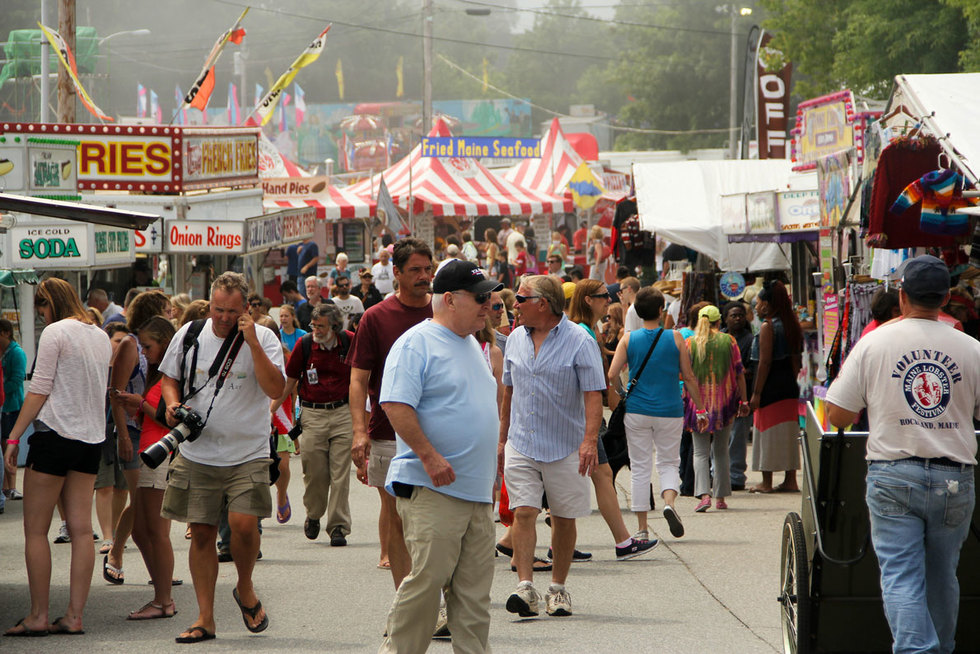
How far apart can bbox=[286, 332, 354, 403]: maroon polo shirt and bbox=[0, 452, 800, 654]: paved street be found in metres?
1.09

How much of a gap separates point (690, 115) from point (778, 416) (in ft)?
215

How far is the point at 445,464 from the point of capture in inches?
→ 188

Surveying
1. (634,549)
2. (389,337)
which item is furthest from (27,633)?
(634,549)

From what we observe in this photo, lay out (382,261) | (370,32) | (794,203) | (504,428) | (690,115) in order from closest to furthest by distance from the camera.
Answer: (504,428), (794,203), (382,261), (690,115), (370,32)

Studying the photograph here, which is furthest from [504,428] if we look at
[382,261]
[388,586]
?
[382,261]

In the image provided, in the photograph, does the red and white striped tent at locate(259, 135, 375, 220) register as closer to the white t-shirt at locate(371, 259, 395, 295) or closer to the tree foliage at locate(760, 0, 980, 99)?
the white t-shirt at locate(371, 259, 395, 295)

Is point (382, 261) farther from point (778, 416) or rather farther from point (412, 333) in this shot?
point (412, 333)

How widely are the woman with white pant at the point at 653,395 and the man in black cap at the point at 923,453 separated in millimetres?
3885

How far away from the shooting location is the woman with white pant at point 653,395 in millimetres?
8727

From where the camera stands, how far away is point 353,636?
6391 millimetres

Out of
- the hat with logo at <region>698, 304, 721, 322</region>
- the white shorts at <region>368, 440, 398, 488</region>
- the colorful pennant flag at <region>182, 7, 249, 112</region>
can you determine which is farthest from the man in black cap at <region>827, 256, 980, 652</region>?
the colorful pennant flag at <region>182, 7, 249, 112</region>

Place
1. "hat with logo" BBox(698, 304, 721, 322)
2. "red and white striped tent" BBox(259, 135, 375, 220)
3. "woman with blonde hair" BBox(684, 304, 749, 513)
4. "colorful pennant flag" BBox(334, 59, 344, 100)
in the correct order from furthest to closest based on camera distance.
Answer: "colorful pennant flag" BBox(334, 59, 344, 100), "red and white striped tent" BBox(259, 135, 375, 220), "woman with blonde hair" BBox(684, 304, 749, 513), "hat with logo" BBox(698, 304, 721, 322)

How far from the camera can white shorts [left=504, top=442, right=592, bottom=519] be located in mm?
6793

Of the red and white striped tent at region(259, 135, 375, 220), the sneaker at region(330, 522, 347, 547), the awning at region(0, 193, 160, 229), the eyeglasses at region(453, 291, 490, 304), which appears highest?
the red and white striped tent at region(259, 135, 375, 220)
